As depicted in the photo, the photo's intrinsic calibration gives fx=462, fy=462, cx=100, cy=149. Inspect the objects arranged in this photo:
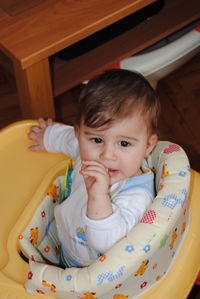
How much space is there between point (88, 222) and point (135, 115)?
0.63 feet

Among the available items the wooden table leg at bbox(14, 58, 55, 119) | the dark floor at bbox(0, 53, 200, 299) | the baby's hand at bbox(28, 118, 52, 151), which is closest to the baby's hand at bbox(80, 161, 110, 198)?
the baby's hand at bbox(28, 118, 52, 151)

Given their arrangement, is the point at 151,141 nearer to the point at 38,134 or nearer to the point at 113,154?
the point at 113,154

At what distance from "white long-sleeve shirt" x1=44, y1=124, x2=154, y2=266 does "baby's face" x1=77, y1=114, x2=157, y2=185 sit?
0.12 feet

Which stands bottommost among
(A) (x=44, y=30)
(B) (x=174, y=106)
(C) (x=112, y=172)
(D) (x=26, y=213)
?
(B) (x=174, y=106)

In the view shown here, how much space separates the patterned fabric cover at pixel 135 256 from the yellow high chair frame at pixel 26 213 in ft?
0.06

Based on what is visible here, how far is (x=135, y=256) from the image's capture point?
72cm

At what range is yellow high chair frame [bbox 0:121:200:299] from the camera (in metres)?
0.81

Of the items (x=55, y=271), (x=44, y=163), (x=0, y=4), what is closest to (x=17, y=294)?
(x=55, y=271)

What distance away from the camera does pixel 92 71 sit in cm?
137

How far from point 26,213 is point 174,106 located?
869 millimetres

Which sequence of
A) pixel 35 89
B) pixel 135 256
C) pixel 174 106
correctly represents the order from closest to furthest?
pixel 135 256, pixel 35 89, pixel 174 106

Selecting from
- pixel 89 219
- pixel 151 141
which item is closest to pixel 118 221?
pixel 89 219

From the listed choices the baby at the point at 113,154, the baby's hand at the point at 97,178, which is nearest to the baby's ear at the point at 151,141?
the baby at the point at 113,154

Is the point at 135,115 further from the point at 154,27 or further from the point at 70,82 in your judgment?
the point at 154,27
